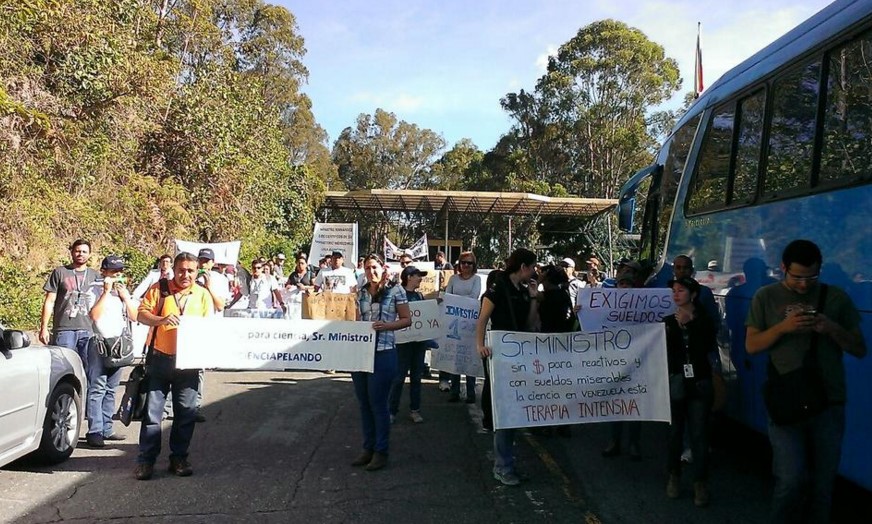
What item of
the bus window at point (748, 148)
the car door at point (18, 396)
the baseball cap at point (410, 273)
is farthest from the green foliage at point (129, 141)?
the bus window at point (748, 148)

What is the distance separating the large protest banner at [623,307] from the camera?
6.97 metres

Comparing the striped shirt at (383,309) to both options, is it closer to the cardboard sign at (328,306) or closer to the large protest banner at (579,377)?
the large protest banner at (579,377)

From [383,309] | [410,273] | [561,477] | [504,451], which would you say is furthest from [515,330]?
[410,273]

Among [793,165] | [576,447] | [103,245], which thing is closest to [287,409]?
[576,447]

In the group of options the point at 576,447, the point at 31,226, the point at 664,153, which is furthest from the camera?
the point at 31,226

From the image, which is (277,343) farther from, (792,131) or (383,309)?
(792,131)

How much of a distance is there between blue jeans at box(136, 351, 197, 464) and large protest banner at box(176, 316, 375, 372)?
0.66 ft

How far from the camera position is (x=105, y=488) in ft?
17.9

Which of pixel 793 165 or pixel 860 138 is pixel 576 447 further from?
pixel 860 138

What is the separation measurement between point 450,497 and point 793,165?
3429 mm

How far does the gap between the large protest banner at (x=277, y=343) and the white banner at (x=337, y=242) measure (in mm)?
9258

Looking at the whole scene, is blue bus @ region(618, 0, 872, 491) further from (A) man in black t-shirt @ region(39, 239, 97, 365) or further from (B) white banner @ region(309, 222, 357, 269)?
(B) white banner @ region(309, 222, 357, 269)

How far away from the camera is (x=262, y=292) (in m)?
12.5

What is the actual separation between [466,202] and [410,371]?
22.3 meters
